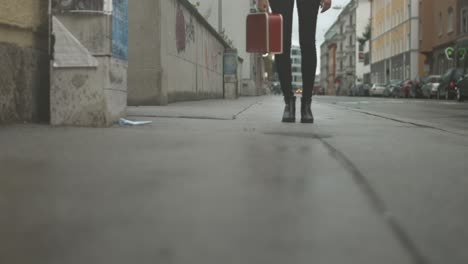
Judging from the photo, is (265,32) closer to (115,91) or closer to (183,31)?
(115,91)

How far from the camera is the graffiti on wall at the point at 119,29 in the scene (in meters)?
5.22

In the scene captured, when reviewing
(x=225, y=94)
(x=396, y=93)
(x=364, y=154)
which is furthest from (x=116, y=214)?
(x=396, y=93)

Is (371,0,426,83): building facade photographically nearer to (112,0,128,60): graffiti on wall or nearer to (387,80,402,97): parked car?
(387,80,402,97): parked car

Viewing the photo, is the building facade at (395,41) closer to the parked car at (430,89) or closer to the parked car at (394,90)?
the parked car at (394,90)

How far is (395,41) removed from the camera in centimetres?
6450

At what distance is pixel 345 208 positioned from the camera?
2070mm

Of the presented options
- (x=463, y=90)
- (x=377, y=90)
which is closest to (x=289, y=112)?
(x=463, y=90)

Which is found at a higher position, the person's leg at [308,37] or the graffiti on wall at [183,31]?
the graffiti on wall at [183,31]

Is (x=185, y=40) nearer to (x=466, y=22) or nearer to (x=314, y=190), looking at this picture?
(x=314, y=190)

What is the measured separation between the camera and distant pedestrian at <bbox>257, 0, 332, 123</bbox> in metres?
6.14

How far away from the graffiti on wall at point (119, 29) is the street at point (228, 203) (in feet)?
5.13

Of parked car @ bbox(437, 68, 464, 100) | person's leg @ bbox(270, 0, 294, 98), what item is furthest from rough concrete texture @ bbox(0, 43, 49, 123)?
Result: parked car @ bbox(437, 68, 464, 100)

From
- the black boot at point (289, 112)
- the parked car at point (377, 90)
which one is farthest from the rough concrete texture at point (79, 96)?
the parked car at point (377, 90)

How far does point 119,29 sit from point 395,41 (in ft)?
203
